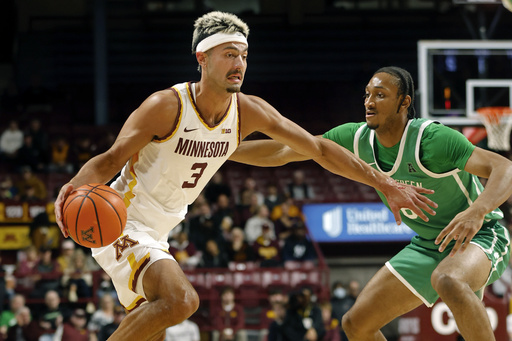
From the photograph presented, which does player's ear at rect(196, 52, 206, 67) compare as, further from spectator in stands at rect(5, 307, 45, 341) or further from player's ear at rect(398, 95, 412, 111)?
spectator in stands at rect(5, 307, 45, 341)

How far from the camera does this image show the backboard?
10.4 metres

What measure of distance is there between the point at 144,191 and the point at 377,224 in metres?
9.14

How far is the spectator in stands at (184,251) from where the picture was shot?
10742 mm

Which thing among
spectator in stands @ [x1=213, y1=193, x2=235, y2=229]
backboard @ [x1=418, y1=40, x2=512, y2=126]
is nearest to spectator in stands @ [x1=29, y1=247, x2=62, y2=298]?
spectator in stands @ [x1=213, y1=193, x2=235, y2=229]

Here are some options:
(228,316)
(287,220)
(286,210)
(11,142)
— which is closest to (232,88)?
(228,316)

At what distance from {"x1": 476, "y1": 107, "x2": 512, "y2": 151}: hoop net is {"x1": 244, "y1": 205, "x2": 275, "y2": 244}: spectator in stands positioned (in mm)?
3645

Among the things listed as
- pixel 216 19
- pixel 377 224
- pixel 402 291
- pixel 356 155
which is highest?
pixel 216 19

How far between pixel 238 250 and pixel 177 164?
6852 millimetres

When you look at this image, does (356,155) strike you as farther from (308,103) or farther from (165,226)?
(308,103)

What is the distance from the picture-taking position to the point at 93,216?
4055 mm

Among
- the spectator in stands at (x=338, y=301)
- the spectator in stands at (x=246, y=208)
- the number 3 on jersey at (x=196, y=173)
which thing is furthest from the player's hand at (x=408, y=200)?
the spectator in stands at (x=246, y=208)

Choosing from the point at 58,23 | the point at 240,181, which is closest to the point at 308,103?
the point at 240,181

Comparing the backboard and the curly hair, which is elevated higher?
the curly hair

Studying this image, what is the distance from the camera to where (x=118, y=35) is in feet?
61.2
